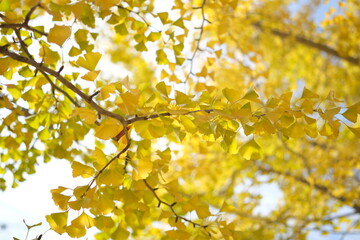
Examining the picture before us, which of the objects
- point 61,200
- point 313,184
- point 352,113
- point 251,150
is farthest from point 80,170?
point 313,184

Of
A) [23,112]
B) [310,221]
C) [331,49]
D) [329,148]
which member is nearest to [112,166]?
[23,112]

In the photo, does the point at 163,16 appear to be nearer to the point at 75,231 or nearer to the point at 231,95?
the point at 231,95

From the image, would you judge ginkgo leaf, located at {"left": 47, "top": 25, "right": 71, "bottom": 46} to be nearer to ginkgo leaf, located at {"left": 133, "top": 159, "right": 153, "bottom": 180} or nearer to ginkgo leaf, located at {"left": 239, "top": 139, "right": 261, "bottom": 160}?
ginkgo leaf, located at {"left": 133, "top": 159, "right": 153, "bottom": 180}

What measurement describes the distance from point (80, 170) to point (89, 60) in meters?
0.18

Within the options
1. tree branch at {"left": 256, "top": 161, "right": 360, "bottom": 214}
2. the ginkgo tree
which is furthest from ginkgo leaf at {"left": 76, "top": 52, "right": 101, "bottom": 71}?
tree branch at {"left": 256, "top": 161, "right": 360, "bottom": 214}

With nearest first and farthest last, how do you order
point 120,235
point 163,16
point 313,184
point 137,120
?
point 137,120 → point 120,235 → point 163,16 → point 313,184

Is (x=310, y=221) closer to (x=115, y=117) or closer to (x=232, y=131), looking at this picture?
(x=232, y=131)

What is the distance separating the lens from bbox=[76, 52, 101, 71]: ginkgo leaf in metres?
0.58

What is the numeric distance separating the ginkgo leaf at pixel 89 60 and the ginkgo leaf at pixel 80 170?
0.16 metres

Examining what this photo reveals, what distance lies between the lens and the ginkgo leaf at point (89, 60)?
58 cm

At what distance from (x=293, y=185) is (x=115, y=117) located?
6.83 feet

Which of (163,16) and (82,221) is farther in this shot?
(163,16)

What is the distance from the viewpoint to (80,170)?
608 mm

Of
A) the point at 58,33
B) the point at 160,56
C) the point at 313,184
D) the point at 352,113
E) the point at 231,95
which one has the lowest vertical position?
the point at 352,113
